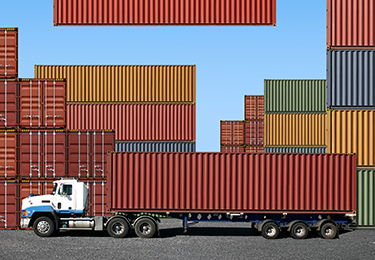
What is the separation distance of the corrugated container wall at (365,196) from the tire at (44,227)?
40.8 feet

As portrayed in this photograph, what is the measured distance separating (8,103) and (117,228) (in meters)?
7.49

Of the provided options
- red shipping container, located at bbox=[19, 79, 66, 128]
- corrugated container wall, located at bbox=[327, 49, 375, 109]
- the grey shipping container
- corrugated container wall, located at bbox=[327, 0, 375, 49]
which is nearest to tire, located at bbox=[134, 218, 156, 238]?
red shipping container, located at bbox=[19, 79, 66, 128]

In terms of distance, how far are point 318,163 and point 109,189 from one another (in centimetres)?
796

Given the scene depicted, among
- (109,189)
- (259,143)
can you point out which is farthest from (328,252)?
(259,143)

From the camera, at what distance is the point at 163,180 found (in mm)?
19328

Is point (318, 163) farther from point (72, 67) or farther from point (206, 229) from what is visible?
point (72, 67)

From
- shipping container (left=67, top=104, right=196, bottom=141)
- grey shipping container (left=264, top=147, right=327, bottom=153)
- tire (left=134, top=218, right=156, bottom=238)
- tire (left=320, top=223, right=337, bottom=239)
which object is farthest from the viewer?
grey shipping container (left=264, top=147, right=327, bottom=153)

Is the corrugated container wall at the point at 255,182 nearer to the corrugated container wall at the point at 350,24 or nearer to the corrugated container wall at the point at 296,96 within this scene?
the corrugated container wall at the point at 350,24

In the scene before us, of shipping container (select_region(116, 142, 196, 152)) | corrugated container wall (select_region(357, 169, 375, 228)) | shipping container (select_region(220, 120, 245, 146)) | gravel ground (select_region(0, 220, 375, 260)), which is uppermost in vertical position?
shipping container (select_region(220, 120, 245, 146))

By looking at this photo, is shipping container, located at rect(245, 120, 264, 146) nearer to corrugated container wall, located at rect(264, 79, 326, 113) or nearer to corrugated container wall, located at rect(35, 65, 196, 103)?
corrugated container wall, located at rect(264, 79, 326, 113)

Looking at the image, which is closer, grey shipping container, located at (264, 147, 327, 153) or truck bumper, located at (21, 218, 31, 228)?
truck bumper, located at (21, 218, 31, 228)

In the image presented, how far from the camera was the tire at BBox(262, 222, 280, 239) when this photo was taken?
63.1ft

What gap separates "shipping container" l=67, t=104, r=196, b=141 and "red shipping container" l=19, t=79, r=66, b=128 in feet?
29.1

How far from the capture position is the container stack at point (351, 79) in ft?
70.7
